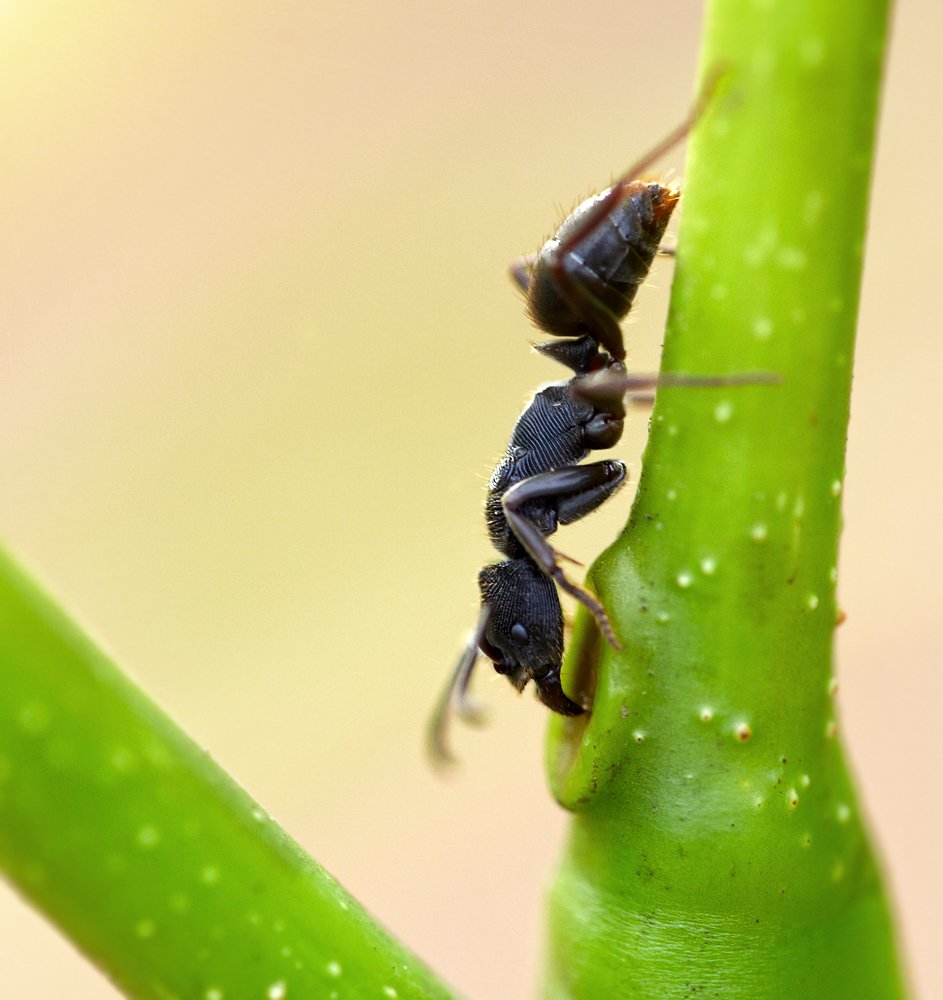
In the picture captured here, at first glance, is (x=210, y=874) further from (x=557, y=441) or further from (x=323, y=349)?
(x=323, y=349)

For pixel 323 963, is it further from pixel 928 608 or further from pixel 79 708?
pixel 928 608

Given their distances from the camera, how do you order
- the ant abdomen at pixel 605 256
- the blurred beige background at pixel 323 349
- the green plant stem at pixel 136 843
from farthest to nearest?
the blurred beige background at pixel 323 349 < the ant abdomen at pixel 605 256 < the green plant stem at pixel 136 843

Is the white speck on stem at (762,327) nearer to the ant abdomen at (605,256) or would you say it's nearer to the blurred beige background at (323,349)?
the ant abdomen at (605,256)

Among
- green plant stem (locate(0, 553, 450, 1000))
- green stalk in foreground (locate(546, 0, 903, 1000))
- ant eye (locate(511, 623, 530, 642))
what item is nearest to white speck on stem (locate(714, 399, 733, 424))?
green stalk in foreground (locate(546, 0, 903, 1000))

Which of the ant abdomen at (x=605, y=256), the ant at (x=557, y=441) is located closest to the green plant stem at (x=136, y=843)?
the ant at (x=557, y=441)

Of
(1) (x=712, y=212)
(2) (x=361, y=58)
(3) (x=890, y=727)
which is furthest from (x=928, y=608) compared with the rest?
(1) (x=712, y=212)

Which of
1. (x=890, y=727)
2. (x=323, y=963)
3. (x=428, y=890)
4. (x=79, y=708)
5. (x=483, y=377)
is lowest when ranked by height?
(x=890, y=727)

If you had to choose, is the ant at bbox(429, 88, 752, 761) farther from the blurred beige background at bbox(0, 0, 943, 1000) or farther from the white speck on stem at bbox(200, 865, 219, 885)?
the blurred beige background at bbox(0, 0, 943, 1000)
